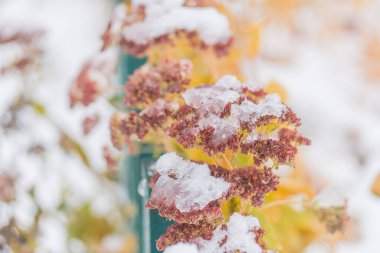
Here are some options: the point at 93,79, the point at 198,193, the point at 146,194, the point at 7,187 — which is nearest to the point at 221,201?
the point at 198,193

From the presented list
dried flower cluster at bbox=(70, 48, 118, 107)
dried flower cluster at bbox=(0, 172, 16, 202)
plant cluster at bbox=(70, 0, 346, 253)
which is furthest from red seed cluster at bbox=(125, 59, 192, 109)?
dried flower cluster at bbox=(0, 172, 16, 202)

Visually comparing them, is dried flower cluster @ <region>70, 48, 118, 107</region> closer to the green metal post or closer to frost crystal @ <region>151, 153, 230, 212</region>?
the green metal post

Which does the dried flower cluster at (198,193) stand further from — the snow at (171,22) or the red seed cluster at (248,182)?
the snow at (171,22)

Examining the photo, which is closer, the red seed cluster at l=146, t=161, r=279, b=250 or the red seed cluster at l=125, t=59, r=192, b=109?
the red seed cluster at l=146, t=161, r=279, b=250

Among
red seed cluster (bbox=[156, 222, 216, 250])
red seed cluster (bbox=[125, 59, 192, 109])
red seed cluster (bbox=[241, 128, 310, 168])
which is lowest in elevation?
red seed cluster (bbox=[156, 222, 216, 250])

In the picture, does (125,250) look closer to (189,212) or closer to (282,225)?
(282,225)

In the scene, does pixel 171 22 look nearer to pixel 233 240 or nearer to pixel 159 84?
pixel 159 84

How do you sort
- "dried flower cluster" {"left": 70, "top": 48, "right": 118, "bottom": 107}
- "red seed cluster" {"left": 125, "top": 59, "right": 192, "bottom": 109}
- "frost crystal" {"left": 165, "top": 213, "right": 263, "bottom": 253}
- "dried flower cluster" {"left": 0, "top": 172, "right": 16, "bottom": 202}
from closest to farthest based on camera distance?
1. "frost crystal" {"left": 165, "top": 213, "right": 263, "bottom": 253}
2. "red seed cluster" {"left": 125, "top": 59, "right": 192, "bottom": 109}
3. "dried flower cluster" {"left": 70, "top": 48, "right": 118, "bottom": 107}
4. "dried flower cluster" {"left": 0, "top": 172, "right": 16, "bottom": 202}
